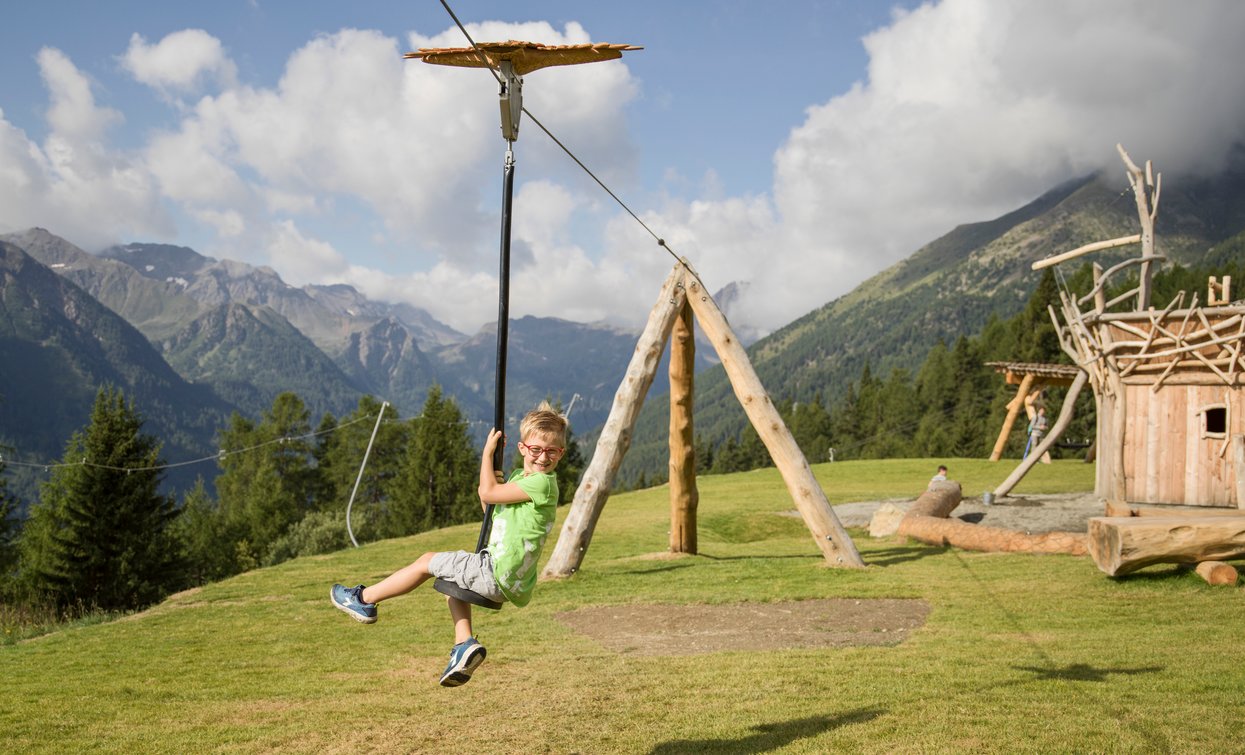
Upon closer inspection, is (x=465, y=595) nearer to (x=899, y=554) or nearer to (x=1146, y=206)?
(x=899, y=554)

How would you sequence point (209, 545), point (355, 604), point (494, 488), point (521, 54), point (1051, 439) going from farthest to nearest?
point (209, 545) < point (1051, 439) < point (521, 54) < point (355, 604) < point (494, 488)

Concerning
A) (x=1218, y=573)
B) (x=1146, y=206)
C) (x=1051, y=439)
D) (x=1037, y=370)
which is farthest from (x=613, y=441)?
(x=1037, y=370)

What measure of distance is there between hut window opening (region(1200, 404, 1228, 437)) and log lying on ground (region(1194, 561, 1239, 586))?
318 inches

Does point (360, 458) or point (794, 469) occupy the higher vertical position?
point (794, 469)

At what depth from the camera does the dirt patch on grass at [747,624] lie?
9703mm

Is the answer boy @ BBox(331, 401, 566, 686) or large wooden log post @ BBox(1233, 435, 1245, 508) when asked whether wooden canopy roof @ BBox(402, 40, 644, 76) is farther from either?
large wooden log post @ BBox(1233, 435, 1245, 508)

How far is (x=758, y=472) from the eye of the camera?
1507 inches

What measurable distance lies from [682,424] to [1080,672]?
9.14 meters

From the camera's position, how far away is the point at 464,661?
5.12 metres

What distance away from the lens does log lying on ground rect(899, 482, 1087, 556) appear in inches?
579

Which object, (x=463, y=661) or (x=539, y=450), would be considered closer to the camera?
(x=463, y=661)

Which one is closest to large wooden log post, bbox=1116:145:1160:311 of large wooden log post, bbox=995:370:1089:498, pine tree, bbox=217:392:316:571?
large wooden log post, bbox=995:370:1089:498

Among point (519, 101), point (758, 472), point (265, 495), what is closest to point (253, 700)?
point (519, 101)

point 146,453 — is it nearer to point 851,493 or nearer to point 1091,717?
point 851,493
